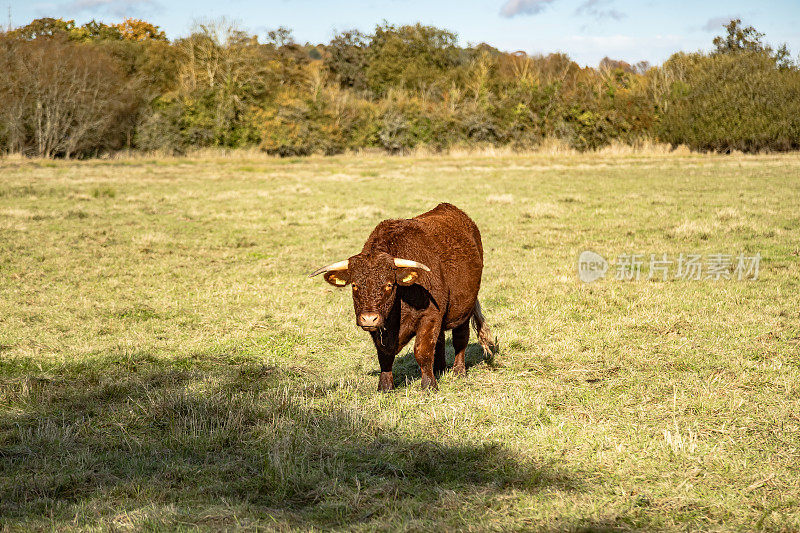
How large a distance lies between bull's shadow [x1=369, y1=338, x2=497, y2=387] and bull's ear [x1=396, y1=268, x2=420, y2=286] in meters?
1.39

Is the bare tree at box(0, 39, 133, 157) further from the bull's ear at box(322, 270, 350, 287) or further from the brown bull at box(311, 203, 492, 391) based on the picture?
the bull's ear at box(322, 270, 350, 287)

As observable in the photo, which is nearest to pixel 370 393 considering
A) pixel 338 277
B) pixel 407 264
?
pixel 338 277

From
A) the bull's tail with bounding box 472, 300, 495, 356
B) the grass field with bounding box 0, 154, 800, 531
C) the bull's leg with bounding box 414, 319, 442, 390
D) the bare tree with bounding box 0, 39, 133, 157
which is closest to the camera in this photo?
the grass field with bounding box 0, 154, 800, 531

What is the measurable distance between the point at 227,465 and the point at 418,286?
2.41 meters

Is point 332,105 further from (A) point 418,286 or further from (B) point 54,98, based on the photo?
(A) point 418,286

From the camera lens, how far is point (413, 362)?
8.45 meters

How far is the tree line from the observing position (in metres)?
42.7

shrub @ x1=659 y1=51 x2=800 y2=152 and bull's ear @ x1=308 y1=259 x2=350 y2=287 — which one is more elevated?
shrub @ x1=659 y1=51 x2=800 y2=152

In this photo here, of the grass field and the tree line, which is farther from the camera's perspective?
the tree line

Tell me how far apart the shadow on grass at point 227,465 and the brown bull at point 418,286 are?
87 centimetres

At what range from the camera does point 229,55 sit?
166 feet

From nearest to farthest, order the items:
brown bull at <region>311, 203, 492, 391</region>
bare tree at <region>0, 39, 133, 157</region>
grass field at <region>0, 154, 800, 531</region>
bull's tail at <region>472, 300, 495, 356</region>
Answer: grass field at <region>0, 154, 800, 531</region> < brown bull at <region>311, 203, 492, 391</region> < bull's tail at <region>472, 300, 495, 356</region> < bare tree at <region>0, 39, 133, 157</region>

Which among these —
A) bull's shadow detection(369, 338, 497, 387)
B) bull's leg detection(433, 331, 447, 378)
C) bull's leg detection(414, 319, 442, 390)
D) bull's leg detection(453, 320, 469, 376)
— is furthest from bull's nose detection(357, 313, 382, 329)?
bull's leg detection(453, 320, 469, 376)

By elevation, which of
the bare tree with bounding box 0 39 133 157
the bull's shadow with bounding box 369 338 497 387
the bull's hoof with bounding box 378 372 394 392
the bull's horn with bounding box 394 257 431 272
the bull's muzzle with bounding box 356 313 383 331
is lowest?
the bull's shadow with bounding box 369 338 497 387
